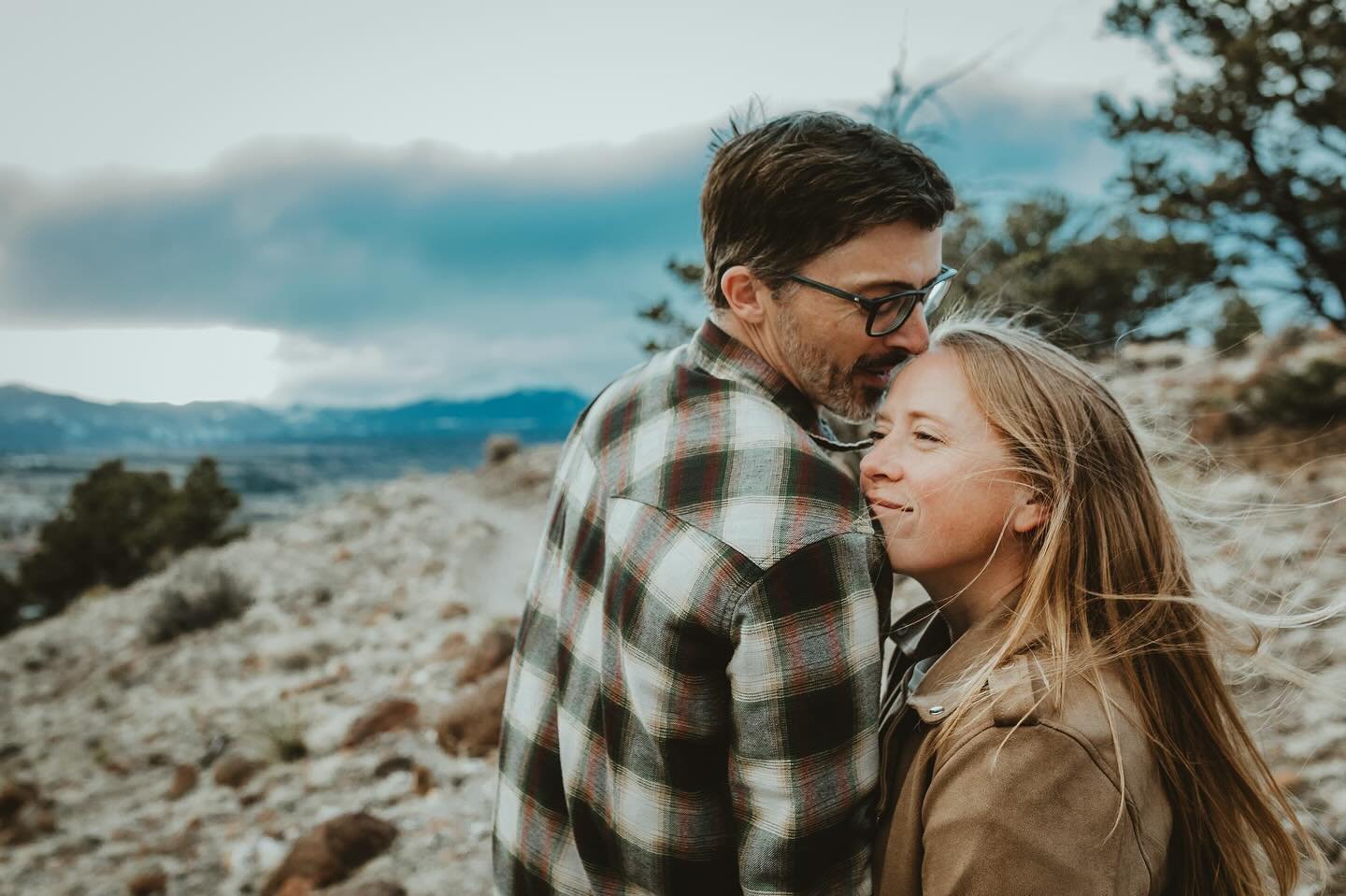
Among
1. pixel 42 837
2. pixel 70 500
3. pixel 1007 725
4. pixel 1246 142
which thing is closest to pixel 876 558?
pixel 1007 725

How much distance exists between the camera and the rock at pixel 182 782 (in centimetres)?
599

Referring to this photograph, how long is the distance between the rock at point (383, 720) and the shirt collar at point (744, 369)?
5.08m

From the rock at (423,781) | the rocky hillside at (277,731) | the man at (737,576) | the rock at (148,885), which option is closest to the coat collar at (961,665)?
the man at (737,576)

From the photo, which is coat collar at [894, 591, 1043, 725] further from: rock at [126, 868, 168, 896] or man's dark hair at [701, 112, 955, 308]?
rock at [126, 868, 168, 896]

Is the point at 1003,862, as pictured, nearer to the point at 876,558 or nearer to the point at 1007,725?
the point at 1007,725

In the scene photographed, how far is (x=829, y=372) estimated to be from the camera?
1849 mm

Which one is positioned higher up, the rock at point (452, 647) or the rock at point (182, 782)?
the rock at point (452, 647)

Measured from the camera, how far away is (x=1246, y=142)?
8.74 metres

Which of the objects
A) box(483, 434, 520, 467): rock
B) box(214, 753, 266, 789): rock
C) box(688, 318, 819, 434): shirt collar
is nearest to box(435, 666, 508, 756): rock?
box(214, 753, 266, 789): rock

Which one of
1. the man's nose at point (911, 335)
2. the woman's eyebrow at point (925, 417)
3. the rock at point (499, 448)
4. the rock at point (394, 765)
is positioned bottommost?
the rock at point (394, 765)

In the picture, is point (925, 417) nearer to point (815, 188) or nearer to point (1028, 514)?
point (1028, 514)

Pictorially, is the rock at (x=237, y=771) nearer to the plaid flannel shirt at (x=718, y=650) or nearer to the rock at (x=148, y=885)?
the rock at (x=148, y=885)

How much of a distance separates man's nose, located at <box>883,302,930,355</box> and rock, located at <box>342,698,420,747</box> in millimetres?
5264

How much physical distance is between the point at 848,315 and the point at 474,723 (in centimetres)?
457
